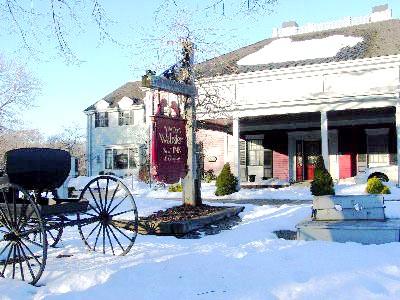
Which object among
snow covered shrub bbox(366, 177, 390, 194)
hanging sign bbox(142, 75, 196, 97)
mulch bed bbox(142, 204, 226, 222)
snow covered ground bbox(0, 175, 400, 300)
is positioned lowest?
snow covered ground bbox(0, 175, 400, 300)

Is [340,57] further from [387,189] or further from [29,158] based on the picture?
[29,158]

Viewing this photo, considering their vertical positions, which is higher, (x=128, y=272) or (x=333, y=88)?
(x=333, y=88)

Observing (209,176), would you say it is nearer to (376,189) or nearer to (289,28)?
(289,28)

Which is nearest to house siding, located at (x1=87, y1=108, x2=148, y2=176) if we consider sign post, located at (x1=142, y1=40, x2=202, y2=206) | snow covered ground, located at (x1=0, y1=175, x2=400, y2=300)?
sign post, located at (x1=142, y1=40, x2=202, y2=206)

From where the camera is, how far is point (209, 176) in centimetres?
2484

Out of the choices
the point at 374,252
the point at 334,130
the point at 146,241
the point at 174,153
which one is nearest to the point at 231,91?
the point at 334,130

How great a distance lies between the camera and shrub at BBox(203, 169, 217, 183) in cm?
2474

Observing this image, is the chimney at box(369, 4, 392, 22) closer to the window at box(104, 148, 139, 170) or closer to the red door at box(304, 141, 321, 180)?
the red door at box(304, 141, 321, 180)

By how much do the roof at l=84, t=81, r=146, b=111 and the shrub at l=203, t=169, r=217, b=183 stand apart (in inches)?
374

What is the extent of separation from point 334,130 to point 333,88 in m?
4.82

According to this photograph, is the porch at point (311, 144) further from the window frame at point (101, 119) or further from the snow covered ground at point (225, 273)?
the snow covered ground at point (225, 273)

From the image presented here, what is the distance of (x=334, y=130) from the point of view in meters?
22.8

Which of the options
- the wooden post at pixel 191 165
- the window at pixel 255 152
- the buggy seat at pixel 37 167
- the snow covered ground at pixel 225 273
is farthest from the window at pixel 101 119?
the buggy seat at pixel 37 167

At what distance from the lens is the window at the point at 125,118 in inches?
1273
